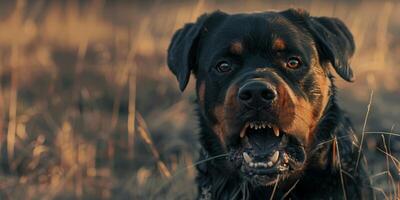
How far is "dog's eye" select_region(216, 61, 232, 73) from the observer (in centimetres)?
629

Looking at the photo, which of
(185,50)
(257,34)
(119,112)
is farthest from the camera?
(119,112)

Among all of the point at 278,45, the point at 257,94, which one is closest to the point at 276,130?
the point at 257,94

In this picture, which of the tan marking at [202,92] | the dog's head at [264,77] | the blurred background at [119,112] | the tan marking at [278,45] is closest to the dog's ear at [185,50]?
the dog's head at [264,77]

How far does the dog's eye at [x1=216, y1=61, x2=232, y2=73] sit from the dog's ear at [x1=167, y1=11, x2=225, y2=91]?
14.1 inches

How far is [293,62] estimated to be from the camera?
6.16 m

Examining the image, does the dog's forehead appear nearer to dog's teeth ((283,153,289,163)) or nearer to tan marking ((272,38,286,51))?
tan marking ((272,38,286,51))

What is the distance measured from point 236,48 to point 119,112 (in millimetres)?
5575

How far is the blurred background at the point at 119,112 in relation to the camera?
26.9ft

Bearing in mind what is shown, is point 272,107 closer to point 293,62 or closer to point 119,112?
point 293,62

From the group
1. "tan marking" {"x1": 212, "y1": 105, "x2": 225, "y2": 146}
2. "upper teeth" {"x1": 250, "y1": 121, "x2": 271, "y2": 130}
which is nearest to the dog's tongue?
"upper teeth" {"x1": 250, "y1": 121, "x2": 271, "y2": 130}

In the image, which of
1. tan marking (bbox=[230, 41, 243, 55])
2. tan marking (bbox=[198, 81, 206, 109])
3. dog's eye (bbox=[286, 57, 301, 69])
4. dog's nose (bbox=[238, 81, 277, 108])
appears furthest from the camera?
tan marking (bbox=[198, 81, 206, 109])

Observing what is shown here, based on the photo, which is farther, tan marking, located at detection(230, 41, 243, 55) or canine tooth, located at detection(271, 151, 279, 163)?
tan marking, located at detection(230, 41, 243, 55)

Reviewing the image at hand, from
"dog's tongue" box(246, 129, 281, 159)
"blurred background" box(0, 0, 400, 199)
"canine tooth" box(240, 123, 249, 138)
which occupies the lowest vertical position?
"blurred background" box(0, 0, 400, 199)

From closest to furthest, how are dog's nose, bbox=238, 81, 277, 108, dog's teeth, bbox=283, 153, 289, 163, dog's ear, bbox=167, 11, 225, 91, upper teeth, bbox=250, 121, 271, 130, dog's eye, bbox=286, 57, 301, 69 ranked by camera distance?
dog's nose, bbox=238, 81, 277, 108 < upper teeth, bbox=250, 121, 271, 130 < dog's teeth, bbox=283, 153, 289, 163 < dog's eye, bbox=286, 57, 301, 69 < dog's ear, bbox=167, 11, 225, 91
